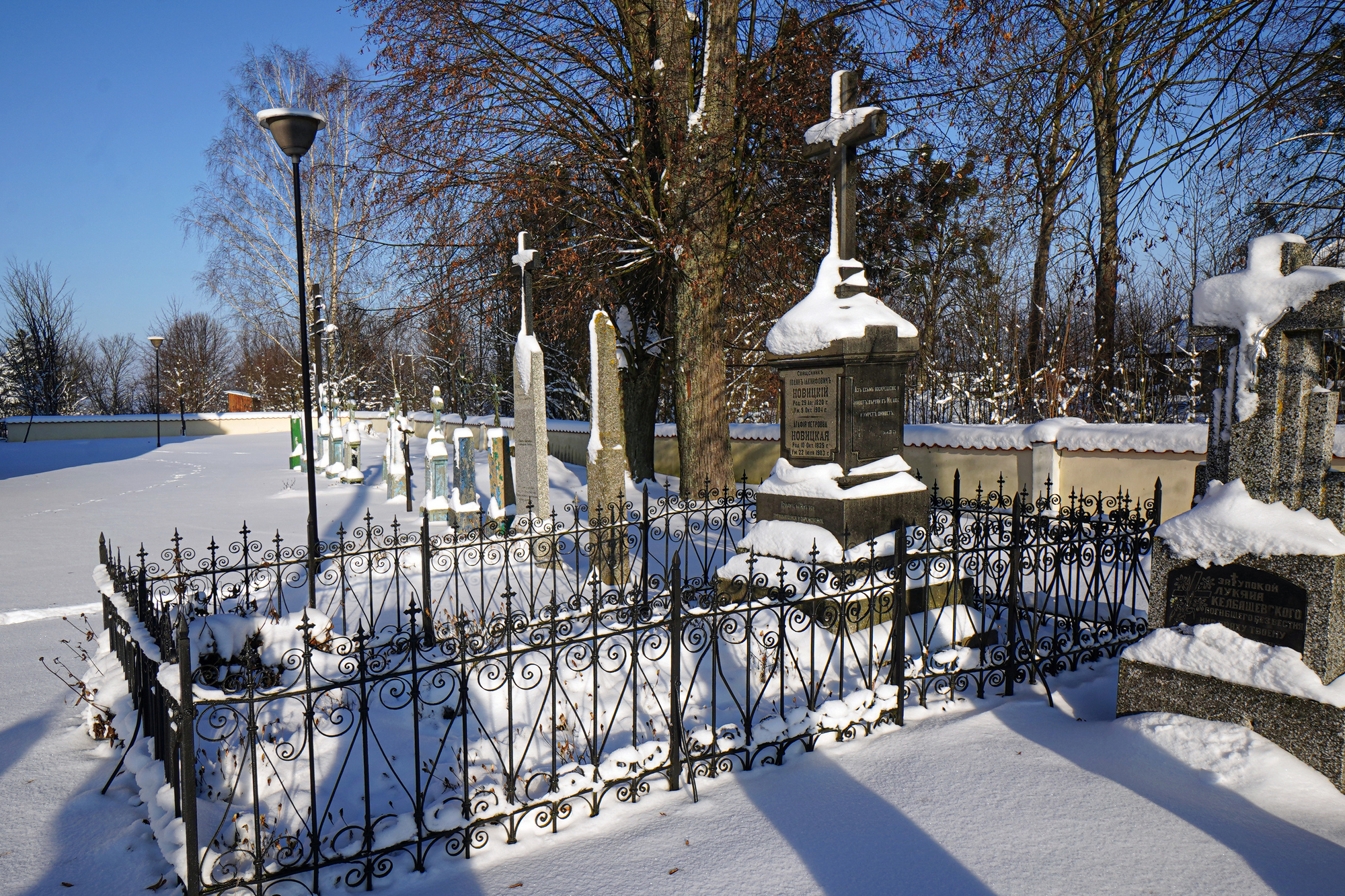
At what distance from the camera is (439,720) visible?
15.2 feet

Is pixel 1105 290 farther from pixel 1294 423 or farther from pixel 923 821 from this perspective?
pixel 923 821

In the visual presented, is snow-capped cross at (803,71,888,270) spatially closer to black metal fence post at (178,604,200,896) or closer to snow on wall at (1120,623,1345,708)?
snow on wall at (1120,623,1345,708)

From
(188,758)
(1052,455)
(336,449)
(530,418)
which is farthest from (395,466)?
(188,758)

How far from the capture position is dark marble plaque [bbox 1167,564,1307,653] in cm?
376

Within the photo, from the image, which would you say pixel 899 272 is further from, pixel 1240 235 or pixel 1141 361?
pixel 1240 235

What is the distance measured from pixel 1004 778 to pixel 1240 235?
13.2 m

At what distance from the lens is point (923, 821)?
3354mm

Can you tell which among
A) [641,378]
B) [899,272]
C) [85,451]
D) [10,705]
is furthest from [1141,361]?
[85,451]

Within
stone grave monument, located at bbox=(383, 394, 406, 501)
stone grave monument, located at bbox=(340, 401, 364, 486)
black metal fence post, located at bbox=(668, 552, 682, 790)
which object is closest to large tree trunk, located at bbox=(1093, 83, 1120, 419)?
black metal fence post, located at bbox=(668, 552, 682, 790)

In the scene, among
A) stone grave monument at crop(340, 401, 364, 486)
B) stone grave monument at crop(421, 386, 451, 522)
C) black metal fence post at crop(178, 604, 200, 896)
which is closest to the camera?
black metal fence post at crop(178, 604, 200, 896)

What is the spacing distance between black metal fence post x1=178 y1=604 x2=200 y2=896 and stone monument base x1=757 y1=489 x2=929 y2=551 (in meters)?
4.23

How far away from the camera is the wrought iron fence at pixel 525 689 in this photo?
3.20 meters

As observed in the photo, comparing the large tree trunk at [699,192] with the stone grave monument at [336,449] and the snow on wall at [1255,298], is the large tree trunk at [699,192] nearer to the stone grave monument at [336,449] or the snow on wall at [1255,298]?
the snow on wall at [1255,298]

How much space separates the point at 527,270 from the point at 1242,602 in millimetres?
7877
